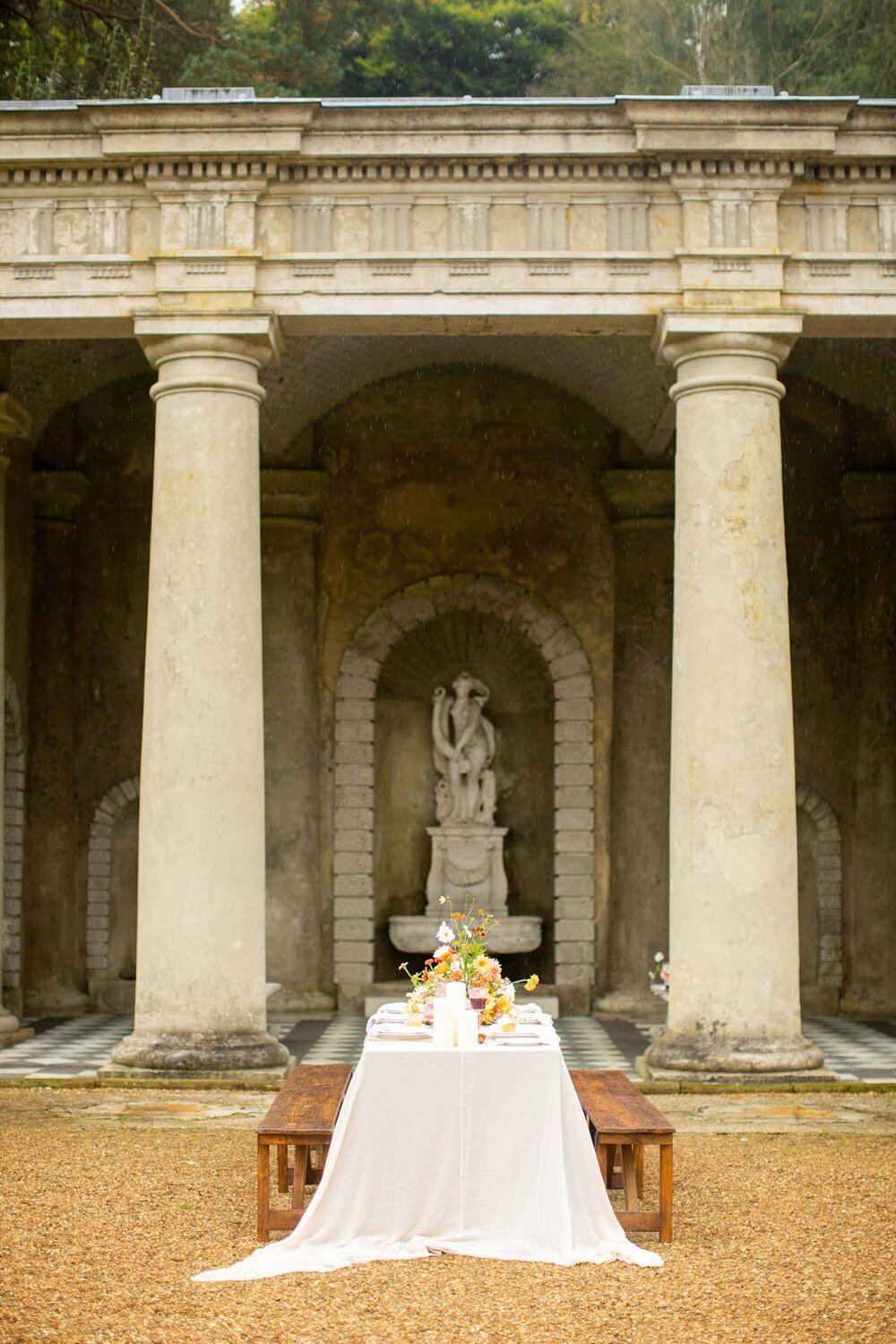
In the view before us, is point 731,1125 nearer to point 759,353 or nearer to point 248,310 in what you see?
point 759,353

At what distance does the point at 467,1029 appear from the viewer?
6.86m

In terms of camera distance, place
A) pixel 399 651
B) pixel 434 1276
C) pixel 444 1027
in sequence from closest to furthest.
Answer: pixel 434 1276 < pixel 444 1027 < pixel 399 651

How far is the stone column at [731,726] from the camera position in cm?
1065

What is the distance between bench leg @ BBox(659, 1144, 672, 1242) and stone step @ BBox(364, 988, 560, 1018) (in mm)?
8082

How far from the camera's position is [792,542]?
1599 centimetres

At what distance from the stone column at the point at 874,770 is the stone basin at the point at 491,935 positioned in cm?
310

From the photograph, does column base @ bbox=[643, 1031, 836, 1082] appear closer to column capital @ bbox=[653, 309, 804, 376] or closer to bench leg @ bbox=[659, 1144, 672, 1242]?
bench leg @ bbox=[659, 1144, 672, 1242]

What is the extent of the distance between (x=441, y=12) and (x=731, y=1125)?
2064 cm

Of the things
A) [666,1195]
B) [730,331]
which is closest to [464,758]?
[730,331]

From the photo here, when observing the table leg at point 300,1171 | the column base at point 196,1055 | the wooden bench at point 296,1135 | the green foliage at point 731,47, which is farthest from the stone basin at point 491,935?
the green foliage at point 731,47

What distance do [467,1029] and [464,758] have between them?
894 cm

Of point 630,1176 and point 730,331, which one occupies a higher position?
point 730,331

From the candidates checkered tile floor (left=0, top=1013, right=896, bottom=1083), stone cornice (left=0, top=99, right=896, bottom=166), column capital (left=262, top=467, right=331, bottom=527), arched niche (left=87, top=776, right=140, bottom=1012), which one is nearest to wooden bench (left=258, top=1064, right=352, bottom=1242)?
checkered tile floor (left=0, top=1013, right=896, bottom=1083)

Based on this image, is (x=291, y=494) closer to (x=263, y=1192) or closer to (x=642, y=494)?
(x=642, y=494)
